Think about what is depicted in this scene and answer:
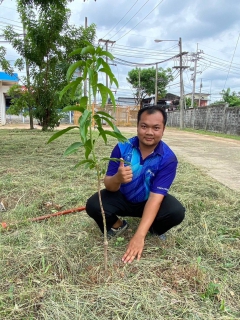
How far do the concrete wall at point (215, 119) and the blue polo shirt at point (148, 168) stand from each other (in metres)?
12.9

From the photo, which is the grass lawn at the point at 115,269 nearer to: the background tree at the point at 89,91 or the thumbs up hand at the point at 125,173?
the thumbs up hand at the point at 125,173

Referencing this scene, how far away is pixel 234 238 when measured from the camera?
2.02 meters

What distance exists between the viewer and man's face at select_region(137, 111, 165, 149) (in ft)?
5.50

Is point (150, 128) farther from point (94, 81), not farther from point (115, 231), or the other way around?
point (115, 231)

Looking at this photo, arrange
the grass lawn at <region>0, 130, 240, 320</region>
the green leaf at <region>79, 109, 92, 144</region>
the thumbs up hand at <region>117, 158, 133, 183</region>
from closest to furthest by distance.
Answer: the green leaf at <region>79, 109, 92, 144</region> → the grass lawn at <region>0, 130, 240, 320</region> → the thumbs up hand at <region>117, 158, 133, 183</region>

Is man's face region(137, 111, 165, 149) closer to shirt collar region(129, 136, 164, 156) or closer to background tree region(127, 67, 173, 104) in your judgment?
shirt collar region(129, 136, 164, 156)

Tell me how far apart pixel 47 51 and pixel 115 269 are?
10393 millimetres

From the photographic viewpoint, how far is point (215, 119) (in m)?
16.0

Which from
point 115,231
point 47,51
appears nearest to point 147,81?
point 47,51

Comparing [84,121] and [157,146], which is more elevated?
[84,121]

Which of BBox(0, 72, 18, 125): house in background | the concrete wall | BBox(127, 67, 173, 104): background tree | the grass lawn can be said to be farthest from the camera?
BBox(127, 67, 173, 104): background tree

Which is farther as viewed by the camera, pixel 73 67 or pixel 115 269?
pixel 115 269

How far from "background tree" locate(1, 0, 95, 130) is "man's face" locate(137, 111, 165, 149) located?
8197mm

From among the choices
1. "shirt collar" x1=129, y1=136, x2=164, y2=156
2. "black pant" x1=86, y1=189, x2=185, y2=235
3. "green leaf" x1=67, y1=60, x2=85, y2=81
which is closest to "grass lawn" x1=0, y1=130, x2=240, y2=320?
"black pant" x1=86, y1=189, x2=185, y2=235
